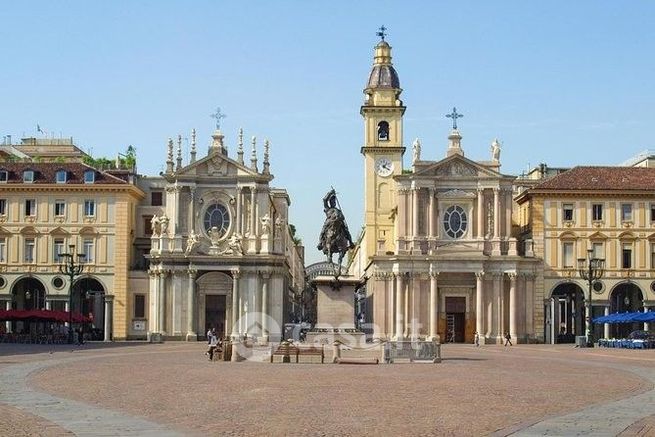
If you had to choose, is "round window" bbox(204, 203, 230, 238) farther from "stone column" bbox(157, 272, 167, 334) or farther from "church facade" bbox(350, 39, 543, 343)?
"church facade" bbox(350, 39, 543, 343)

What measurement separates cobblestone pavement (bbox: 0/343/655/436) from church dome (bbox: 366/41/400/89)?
66697 millimetres

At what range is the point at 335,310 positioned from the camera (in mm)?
56375

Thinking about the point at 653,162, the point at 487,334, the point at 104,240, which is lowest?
the point at 487,334

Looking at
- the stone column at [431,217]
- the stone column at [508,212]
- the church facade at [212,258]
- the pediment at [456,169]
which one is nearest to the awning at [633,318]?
the stone column at [508,212]

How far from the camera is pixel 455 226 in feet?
306

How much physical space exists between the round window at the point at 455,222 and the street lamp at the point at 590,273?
32.2 feet

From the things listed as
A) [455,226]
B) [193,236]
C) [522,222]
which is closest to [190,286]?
[193,236]

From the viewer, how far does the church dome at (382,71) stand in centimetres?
11081

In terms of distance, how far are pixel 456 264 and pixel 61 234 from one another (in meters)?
31.9

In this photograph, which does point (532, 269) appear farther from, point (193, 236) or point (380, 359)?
point (380, 359)

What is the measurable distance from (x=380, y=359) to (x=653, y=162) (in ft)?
214

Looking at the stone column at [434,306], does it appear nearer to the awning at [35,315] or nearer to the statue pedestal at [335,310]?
the awning at [35,315]

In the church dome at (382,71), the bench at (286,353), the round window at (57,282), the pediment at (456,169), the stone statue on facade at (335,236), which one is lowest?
the bench at (286,353)

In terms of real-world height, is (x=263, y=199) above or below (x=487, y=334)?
above
